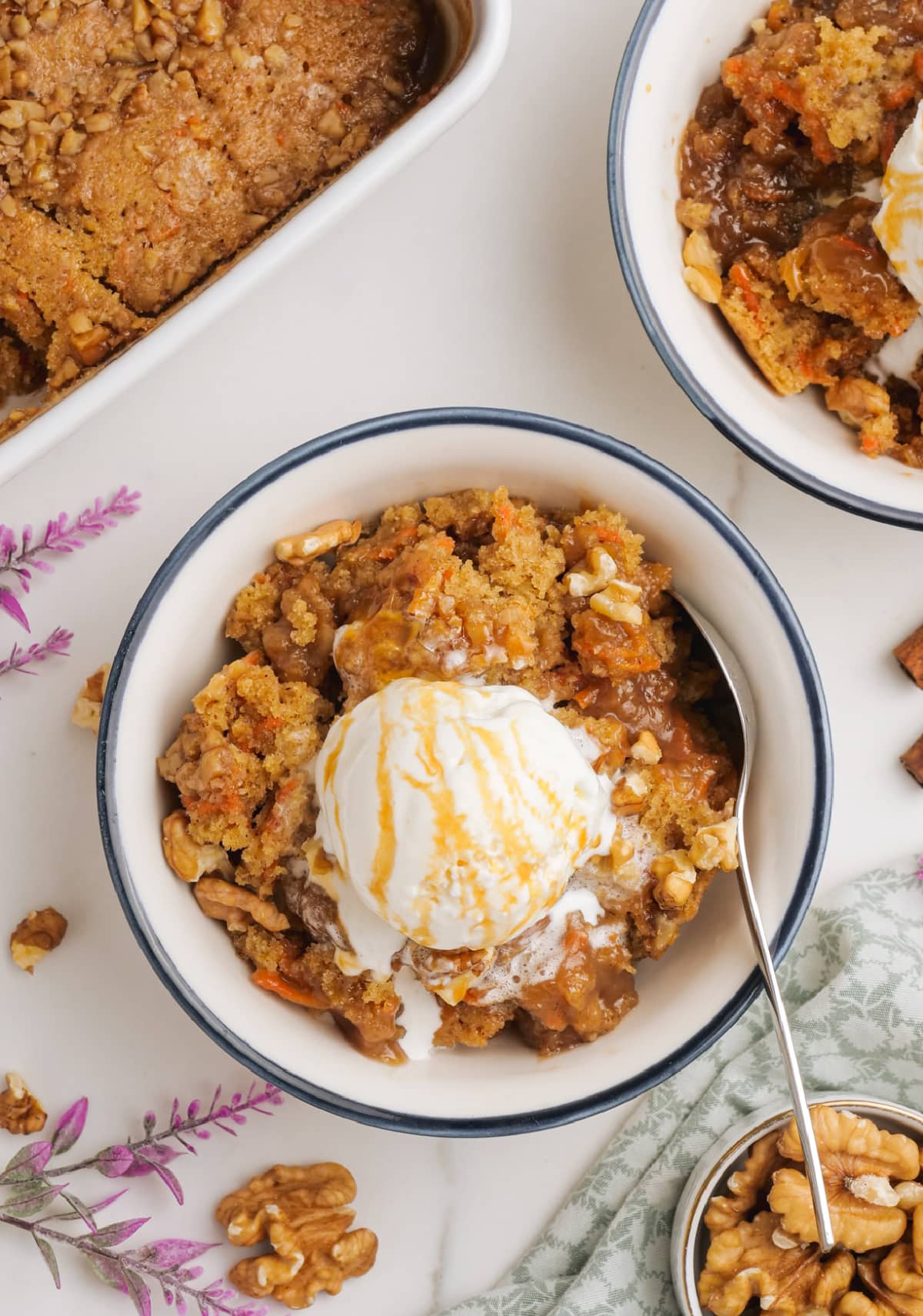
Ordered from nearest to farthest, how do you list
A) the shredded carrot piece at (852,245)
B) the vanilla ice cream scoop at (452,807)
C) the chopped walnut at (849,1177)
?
1. the vanilla ice cream scoop at (452,807)
2. the shredded carrot piece at (852,245)
3. the chopped walnut at (849,1177)

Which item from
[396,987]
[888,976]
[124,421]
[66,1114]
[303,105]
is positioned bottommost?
[888,976]

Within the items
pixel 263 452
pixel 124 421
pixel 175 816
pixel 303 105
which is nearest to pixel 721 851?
pixel 175 816

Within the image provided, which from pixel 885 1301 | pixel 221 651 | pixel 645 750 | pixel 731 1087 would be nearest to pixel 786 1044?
pixel 731 1087

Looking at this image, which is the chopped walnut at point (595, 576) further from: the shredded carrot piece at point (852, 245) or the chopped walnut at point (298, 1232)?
the chopped walnut at point (298, 1232)

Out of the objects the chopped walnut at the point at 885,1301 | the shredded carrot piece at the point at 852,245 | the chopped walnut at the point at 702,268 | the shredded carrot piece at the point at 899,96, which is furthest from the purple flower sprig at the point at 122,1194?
the shredded carrot piece at the point at 899,96

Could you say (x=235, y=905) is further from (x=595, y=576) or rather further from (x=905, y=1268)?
(x=905, y=1268)

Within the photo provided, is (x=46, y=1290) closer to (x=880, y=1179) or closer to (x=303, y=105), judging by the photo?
(x=880, y=1179)
